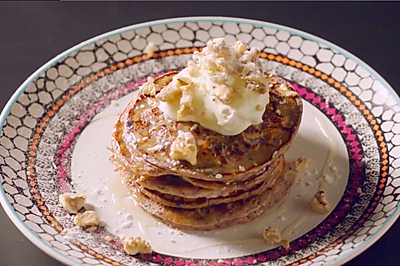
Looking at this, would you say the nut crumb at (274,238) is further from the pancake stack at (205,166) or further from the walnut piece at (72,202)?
the walnut piece at (72,202)

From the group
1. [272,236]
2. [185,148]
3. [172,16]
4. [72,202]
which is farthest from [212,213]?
[172,16]

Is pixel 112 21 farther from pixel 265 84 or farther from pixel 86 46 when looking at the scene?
pixel 265 84

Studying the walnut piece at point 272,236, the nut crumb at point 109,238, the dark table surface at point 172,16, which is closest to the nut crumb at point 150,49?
the dark table surface at point 172,16

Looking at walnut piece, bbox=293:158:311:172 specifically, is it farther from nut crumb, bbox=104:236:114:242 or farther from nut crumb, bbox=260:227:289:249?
nut crumb, bbox=104:236:114:242

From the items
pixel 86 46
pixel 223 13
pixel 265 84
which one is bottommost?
pixel 265 84

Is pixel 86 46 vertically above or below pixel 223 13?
below

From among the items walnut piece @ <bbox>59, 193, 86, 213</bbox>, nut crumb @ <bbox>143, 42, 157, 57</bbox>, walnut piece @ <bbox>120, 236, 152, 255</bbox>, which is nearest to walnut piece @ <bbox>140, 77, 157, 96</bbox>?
walnut piece @ <bbox>59, 193, 86, 213</bbox>

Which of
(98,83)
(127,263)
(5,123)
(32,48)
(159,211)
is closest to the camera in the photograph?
(127,263)

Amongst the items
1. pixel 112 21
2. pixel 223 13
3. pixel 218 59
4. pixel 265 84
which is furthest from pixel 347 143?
pixel 112 21
